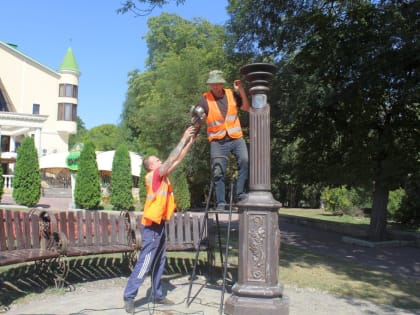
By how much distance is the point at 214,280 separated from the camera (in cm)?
700

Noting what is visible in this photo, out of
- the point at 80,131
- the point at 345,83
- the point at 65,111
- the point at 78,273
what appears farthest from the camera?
the point at 80,131

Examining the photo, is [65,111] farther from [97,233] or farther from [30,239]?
[30,239]

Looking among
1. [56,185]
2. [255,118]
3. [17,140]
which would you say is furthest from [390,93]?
[17,140]

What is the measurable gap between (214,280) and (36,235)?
2653 millimetres

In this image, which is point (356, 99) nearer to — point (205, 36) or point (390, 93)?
point (390, 93)

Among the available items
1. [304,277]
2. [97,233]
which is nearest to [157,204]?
[97,233]

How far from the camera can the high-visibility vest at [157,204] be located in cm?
548

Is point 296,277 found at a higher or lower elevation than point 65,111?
lower

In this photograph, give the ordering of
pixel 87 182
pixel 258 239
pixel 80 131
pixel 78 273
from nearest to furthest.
Answer: pixel 258 239, pixel 78 273, pixel 87 182, pixel 80 131

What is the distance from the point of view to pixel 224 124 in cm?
579

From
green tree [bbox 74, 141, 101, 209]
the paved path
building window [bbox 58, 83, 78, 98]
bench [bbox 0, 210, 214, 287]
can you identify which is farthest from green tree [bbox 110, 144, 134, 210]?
building window [bbox 58, 83, 78, 98]

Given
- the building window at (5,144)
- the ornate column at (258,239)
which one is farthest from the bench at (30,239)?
the building window at (5,144)

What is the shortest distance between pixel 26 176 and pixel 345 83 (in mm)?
14072

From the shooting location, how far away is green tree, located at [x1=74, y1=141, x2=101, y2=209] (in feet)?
66.2
